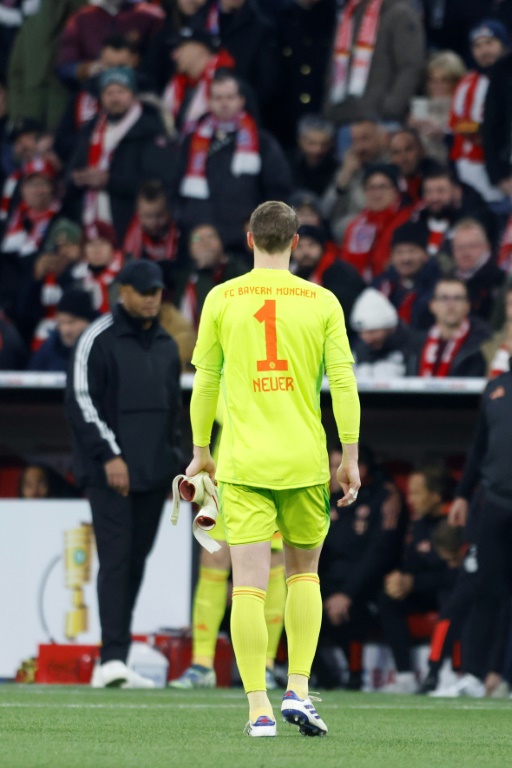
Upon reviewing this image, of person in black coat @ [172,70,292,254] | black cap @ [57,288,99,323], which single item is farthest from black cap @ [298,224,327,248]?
black cap @ [57,288,99,323]

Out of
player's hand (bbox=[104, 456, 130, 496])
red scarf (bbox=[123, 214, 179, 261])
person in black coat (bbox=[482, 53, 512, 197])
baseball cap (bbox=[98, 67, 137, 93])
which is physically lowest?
player's hand (bbox=[104, 456, 130, 496])

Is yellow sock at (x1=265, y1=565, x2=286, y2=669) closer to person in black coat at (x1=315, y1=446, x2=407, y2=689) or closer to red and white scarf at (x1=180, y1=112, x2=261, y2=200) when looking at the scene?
person in black coat at (x1=315, y1=446, x2=407, y2=689)

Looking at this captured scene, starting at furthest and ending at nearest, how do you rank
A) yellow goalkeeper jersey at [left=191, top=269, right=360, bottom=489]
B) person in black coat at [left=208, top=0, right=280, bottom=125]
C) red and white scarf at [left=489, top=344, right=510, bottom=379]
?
1. person in black coat at [left=208, top=0, right=280, bottom=125]
2. red and white scarf at [left=489, top=344, right=510, bottom=379]
3. yellow goalkeeper jersey at [left=191, top=269, right=360, bottom=489]

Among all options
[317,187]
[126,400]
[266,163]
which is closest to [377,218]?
[266,163]

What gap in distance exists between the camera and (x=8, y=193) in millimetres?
14930

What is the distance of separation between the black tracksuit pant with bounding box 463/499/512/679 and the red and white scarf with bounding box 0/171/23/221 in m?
6.64

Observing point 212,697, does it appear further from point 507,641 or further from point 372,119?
point 372,119

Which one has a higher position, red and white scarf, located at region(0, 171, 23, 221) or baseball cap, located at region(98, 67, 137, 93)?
baseball cap, located at region(98, 67, 137, 93)

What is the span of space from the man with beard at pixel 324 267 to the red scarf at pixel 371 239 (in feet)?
2.09

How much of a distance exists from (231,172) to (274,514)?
7181 millimetres

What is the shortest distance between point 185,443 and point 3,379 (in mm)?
1343

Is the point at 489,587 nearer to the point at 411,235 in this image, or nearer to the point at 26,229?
the point at 411,235

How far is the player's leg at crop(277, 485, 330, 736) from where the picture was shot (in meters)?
5.80

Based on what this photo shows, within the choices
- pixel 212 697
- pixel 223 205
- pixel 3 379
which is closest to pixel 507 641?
pixel 212 697
